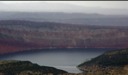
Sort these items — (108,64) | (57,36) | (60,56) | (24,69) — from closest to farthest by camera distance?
(24,69) < (108,64) < (60,56) < (57,36)

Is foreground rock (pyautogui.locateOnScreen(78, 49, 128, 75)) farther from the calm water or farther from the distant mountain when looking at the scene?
the distant mountain

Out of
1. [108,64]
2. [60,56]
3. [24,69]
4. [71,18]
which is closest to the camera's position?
[24,69]

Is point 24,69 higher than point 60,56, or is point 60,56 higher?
point 60,56

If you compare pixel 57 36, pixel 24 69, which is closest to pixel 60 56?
pixel 57 36

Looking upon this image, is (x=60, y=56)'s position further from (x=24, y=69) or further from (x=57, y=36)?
(x=24, y=69)

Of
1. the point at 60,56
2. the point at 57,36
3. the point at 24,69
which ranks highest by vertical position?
the point at 57,36

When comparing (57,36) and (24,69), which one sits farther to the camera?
(57,36)
